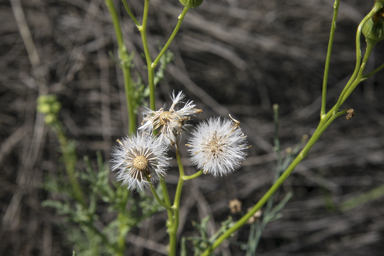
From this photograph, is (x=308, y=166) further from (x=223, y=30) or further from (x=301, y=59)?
Result: (x=223, y=30)

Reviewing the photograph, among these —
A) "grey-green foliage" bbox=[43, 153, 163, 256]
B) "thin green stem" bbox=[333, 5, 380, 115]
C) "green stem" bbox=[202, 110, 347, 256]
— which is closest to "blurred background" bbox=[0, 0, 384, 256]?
"grey-green foliage" bbox=[43, 153, 163, 256]

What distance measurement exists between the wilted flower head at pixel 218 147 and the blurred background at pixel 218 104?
196cm

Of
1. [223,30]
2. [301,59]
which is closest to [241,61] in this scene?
[223,30]

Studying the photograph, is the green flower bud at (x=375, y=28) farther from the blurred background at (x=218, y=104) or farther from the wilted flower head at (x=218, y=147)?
the blurred background at (x=218, y=104)

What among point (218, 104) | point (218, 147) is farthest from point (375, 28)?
point (218, 104)

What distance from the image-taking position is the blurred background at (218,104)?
3.22 meters

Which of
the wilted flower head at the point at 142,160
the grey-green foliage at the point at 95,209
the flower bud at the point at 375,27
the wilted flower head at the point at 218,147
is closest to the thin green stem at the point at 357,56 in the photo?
the flower bud at the point at 375,27

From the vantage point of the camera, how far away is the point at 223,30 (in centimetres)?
334

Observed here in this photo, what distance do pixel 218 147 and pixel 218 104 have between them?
2097mm

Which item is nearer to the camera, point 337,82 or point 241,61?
point 241,61

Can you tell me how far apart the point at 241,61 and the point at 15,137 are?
8.03ft

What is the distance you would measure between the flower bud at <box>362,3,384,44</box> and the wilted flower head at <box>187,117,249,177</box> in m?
0.52

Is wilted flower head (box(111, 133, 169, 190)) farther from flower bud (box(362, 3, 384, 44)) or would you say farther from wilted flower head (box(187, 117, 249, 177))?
flower bud (box(362, 3, 384, 44))

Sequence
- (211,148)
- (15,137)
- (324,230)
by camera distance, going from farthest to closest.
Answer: (324,230)
(15,137)
(211,148)
